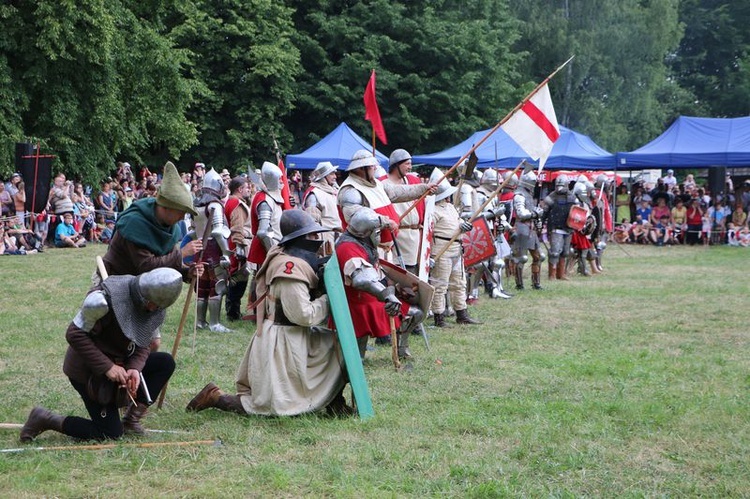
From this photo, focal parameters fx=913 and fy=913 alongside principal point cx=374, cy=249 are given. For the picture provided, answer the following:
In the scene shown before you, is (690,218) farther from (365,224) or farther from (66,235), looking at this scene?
(365,224)

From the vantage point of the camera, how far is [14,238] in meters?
Result: 17.5

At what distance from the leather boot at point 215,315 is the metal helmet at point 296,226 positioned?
345 centimetres

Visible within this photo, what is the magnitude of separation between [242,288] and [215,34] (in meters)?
20.7

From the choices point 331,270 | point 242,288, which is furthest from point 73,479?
point 242,288

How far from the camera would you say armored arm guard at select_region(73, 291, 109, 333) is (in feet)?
14.9

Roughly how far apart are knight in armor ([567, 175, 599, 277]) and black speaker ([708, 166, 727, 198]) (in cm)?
873

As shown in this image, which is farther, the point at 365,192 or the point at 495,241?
the point at 495,241

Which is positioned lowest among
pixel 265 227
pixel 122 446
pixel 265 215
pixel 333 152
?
pixel 122 446

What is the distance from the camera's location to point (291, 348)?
5.49 m

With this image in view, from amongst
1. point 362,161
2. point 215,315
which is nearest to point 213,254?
point 215,315

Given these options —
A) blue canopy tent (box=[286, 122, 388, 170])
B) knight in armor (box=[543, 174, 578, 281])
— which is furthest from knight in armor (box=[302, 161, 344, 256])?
blue canopy tent (box=[286, 122, 388, 170])

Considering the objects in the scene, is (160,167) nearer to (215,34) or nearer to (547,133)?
(215,34)

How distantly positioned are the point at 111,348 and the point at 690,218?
66.0 feet

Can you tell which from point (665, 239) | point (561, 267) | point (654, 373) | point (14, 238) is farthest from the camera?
point (665, 239)
